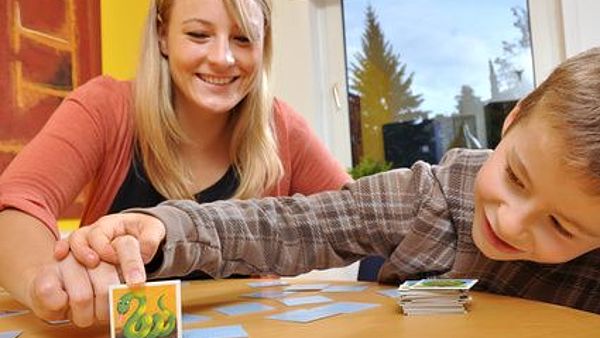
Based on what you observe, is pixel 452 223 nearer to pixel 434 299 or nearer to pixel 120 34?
pixel 434 299

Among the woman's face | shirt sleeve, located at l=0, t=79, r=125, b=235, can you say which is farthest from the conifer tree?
shirt sleeve, located at l=0, t=79, r=125, b=235

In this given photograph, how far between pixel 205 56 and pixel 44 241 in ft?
2.13

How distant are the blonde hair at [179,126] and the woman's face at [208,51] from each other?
25 millimetres

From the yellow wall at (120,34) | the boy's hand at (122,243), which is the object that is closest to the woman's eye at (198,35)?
the boy's hand at (122,243)

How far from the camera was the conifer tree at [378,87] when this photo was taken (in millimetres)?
3180

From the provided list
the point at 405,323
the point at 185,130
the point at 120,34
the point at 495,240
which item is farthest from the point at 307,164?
the point at 120,34

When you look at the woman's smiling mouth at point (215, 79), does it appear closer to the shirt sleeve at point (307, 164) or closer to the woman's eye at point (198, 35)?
the woman's eye at point (198, 35)

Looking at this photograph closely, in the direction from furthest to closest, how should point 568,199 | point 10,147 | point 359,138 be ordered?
point 359,138
point 10,147
point 568,199

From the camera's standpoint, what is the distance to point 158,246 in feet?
3.05

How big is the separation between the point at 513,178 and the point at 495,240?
4.0 inches

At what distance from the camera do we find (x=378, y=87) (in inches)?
127

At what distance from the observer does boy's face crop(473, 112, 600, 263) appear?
0.88 meters

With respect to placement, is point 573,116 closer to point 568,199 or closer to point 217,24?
point 568,199

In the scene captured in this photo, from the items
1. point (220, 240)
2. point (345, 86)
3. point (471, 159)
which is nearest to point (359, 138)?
point (345, 86)
